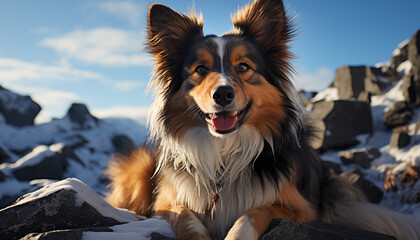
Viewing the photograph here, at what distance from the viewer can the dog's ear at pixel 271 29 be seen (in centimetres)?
333

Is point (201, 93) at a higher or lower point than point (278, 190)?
higher

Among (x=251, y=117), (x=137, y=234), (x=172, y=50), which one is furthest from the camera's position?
(x=172, y=50)

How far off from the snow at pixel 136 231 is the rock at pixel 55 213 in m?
0.15

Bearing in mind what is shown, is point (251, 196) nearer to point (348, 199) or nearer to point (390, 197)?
point (348, 199)

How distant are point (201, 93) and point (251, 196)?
42.7 inches

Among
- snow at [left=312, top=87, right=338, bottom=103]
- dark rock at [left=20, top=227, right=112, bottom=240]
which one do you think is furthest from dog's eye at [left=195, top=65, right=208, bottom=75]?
snow at [left=312, top=87, right=338, bottom=103]

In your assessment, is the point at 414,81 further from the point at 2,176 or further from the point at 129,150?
the point at 2,176

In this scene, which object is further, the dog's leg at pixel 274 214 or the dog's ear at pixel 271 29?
the dog's ear at pixel 271 29

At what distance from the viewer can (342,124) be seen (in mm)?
9109

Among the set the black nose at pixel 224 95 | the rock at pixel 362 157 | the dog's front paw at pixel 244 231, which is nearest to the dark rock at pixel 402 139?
the rock at pixel 362 157

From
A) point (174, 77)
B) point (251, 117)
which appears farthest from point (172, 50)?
point (251, 117)

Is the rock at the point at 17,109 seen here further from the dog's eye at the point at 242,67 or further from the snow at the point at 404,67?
the snow at the point at 404,67

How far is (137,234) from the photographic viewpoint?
7.50ft

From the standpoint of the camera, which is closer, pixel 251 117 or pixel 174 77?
pixel 251 117
